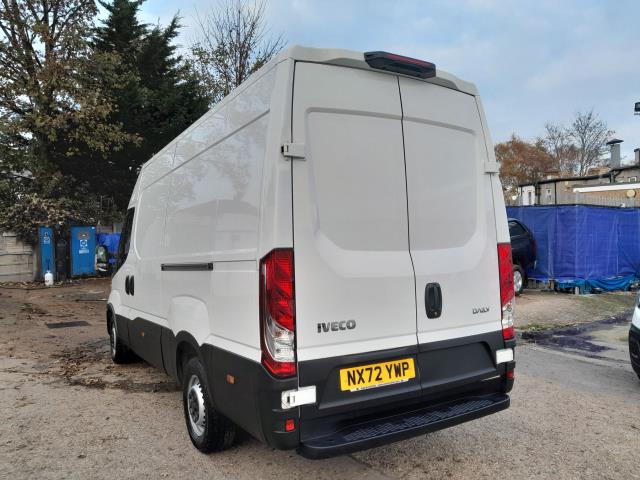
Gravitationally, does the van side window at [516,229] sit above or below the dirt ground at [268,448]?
above

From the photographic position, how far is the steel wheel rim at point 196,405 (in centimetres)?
347

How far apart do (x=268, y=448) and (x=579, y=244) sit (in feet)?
34.0

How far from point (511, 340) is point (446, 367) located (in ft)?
2.20

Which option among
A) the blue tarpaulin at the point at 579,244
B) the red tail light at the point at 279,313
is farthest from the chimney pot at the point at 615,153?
the red tail light at the point at 279,313

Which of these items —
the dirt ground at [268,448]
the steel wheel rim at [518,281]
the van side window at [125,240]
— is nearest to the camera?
the dirt ground at [268,448]

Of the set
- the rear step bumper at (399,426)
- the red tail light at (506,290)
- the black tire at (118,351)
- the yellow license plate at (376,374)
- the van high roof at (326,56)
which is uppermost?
the van high roof at (326,56)

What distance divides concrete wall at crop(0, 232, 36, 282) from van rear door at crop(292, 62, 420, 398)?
54.5ft

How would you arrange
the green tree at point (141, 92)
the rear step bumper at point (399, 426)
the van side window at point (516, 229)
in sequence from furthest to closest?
the green tree at point (141, 92) < the van side window at point (516, 229) < the rear step bumper at point (399, 426)

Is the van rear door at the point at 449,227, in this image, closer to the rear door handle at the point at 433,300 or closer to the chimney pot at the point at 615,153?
the rear door handle at the point at 433,300

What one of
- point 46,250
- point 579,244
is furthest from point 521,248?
point 46,250

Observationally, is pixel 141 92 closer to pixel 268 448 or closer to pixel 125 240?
pixel 125 240

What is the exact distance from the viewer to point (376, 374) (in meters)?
2.84

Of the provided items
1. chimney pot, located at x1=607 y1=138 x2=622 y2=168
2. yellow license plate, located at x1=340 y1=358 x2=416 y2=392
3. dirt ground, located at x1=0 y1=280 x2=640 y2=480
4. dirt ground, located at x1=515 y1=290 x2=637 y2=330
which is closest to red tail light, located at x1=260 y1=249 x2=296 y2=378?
yellow license plate, located at x1=340 y1=358 x2=416 y2=392

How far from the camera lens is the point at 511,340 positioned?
11.4ft
